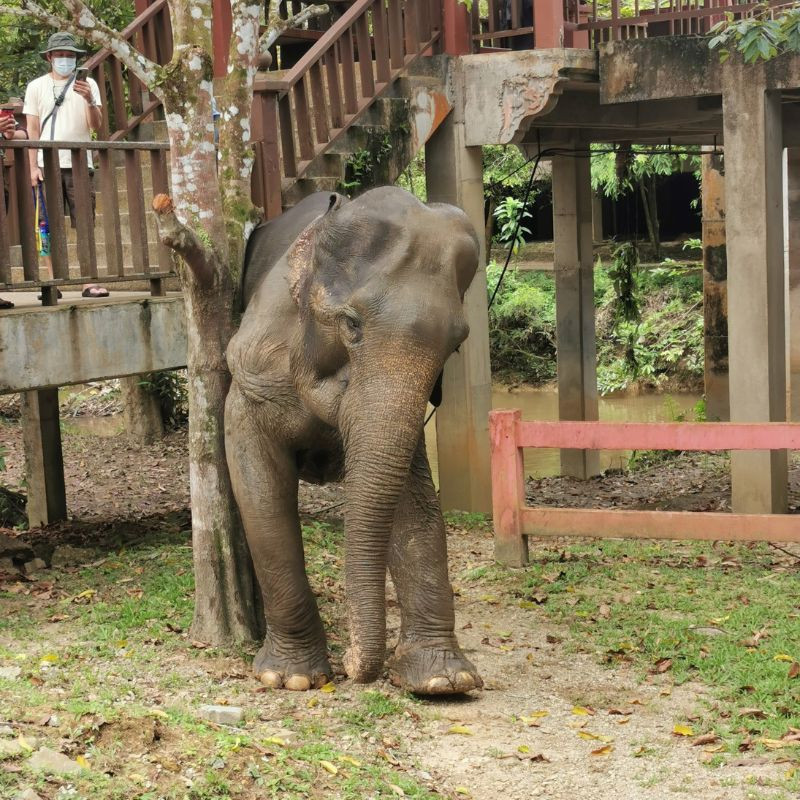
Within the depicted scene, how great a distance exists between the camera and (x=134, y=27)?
10.6 m

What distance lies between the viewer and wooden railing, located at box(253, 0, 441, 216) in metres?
8.44

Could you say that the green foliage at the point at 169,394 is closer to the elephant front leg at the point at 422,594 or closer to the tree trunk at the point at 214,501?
the tree trunk at the point at 214,501

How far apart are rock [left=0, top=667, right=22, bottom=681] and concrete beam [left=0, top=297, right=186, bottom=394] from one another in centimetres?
178

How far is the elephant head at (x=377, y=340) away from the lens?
5496 mm

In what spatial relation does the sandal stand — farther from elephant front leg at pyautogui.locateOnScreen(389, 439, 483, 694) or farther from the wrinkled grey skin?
elephant front leg at pyautogui.locateOnScreen(389, 439, 483, 694)

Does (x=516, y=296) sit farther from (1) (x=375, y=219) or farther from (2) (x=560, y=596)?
(1) (x=375, y=219)

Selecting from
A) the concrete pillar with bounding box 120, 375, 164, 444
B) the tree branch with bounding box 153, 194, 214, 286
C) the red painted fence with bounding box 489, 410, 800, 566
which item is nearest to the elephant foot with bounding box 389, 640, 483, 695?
the tree branch with bounding box 153, 194, 214, 286

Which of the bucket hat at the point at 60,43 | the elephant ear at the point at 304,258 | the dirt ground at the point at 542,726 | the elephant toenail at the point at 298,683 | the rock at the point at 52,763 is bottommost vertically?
the dirt ground at the point at 542,726

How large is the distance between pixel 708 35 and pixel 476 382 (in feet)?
12.0

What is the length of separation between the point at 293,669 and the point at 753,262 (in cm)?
557

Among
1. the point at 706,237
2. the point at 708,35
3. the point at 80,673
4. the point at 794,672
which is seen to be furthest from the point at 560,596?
the point at 706,237

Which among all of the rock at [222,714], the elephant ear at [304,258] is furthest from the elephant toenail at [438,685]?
the elephant ear at [304,258]

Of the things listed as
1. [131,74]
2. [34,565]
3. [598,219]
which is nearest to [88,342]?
[34,565]

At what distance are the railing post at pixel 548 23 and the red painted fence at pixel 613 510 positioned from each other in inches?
141
